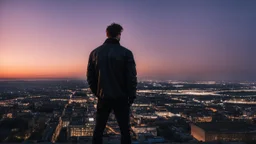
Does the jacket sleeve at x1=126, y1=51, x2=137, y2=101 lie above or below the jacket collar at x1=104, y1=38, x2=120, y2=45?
below

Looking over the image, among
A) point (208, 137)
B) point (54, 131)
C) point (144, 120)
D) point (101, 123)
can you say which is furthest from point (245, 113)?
point (101, 123)

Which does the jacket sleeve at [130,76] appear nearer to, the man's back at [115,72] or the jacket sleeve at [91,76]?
the man's back at [115,72]

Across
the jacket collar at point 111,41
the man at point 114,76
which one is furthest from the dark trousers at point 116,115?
the jacket collar at point 111,41

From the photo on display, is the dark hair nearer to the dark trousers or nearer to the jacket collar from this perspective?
the jacket collar

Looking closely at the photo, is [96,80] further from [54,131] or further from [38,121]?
[38,121]

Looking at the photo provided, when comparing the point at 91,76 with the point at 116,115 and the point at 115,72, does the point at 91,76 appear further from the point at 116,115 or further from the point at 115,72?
the point at 116,115

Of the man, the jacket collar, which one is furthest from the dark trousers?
the jacket collar

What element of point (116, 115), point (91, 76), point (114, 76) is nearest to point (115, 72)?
point (114, 76)
